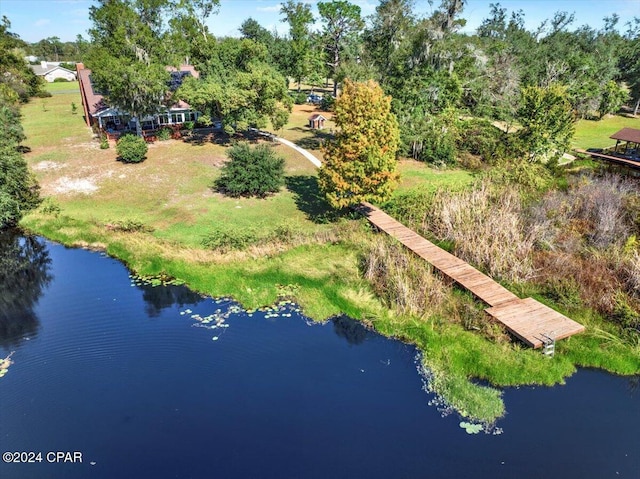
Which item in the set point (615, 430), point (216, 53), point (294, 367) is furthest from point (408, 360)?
point (216, 53)

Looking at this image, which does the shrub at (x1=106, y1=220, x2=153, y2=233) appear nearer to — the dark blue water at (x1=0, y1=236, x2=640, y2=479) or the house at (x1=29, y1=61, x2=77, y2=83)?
the dark blue water at (x1=0, y1=236, x2=640, y2=479)

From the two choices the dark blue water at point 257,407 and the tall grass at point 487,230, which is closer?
the dark blue water at point 257,407

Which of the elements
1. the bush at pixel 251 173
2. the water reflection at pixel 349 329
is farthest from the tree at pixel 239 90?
the water reflection at pixel 349 329

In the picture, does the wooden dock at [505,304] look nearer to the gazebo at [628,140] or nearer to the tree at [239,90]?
the tree at [239,90]

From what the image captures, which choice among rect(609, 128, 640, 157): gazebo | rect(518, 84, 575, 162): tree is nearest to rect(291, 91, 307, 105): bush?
rect(518, 84, 575, 162): tree

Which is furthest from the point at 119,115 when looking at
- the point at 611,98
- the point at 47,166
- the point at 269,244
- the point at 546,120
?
the point at 611,98

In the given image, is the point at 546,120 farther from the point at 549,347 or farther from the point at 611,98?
the point at 611,98
